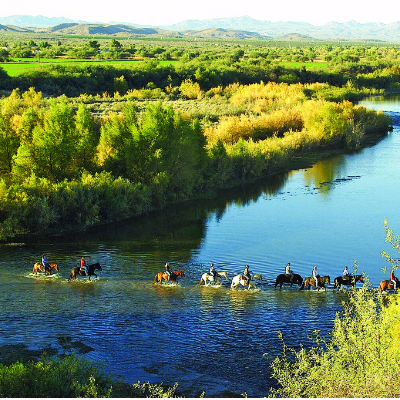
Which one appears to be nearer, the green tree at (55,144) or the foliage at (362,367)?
the foliage at (362,367)

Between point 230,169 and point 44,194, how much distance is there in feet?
74.2

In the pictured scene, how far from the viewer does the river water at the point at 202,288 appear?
24.2 meters

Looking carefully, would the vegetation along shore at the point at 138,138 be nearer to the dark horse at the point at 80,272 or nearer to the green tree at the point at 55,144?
the green tree at the point at 55,144

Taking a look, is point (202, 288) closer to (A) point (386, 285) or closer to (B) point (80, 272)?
(B) point (80, 272)

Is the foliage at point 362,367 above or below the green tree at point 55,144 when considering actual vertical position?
below

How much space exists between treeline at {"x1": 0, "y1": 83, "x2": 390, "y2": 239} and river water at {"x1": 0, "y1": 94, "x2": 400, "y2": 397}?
2.31 m

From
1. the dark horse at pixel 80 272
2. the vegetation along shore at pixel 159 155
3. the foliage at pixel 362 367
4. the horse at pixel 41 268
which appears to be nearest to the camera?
the foliage at pixel 362 367

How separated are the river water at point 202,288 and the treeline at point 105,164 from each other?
2.31 metres

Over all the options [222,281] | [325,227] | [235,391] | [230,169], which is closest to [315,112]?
[230,169]

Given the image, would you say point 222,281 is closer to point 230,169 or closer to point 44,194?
point 44,194

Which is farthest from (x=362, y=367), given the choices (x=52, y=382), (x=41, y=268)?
(x=41, y=268)

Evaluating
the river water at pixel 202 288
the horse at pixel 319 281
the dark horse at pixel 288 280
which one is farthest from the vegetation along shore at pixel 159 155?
the dark horse at pixel 288 280

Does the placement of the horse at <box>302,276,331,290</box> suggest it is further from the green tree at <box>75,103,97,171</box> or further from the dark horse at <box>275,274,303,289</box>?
the green tree at <box>75,103,97,171</box>

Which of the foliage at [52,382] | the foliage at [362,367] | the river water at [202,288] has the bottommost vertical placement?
the river water at [202,288]
